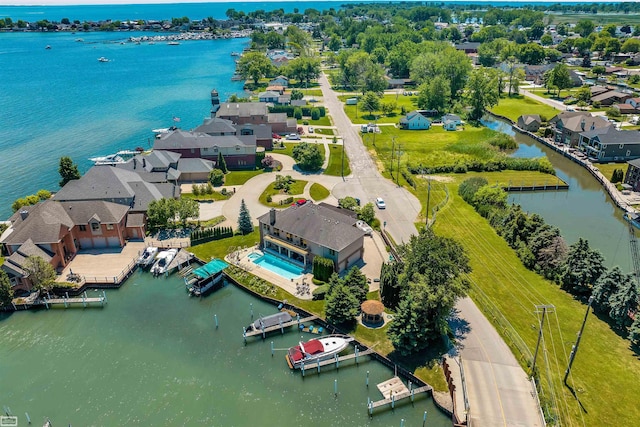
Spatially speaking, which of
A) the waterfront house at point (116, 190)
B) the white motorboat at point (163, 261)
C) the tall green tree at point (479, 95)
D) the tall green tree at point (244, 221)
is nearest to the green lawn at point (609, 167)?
the tall green tree at point (479, 95)

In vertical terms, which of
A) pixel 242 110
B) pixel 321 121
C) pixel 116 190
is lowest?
pixel 321 121

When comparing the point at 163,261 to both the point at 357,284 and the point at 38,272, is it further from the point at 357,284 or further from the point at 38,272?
the point at 357,284

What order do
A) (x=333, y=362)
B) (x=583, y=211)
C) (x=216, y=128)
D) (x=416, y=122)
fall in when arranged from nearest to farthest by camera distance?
(x=333, y=362)
(x=583, y=211)
(x=216, y=128)
(x=416, y=122)

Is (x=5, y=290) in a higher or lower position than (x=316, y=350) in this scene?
higher

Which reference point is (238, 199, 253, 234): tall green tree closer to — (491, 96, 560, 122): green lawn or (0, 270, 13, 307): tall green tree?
(0, 270, 13, 307): tall green tree

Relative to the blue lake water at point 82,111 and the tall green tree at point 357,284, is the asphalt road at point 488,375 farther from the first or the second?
the blue lake water at point 82,111

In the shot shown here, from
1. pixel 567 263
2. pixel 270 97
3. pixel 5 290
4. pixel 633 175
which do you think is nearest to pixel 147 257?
pixel 5 290

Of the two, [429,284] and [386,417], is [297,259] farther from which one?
[386,417]
